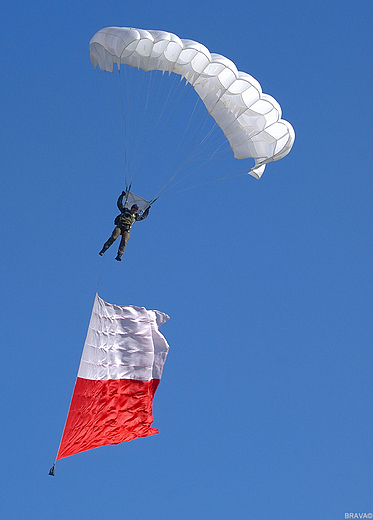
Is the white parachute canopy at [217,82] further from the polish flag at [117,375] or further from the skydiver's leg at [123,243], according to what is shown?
the polish flag at [117,375]

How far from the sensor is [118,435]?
15.8 m

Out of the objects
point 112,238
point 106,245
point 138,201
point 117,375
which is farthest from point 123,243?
point 117,375

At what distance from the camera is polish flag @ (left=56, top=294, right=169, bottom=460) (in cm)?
1524

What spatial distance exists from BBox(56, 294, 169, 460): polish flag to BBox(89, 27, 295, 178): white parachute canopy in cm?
440

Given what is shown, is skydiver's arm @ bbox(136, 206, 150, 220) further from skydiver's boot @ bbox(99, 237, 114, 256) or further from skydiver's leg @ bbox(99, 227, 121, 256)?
skydiver's boot @ bbox(99, 237, 114, 256)

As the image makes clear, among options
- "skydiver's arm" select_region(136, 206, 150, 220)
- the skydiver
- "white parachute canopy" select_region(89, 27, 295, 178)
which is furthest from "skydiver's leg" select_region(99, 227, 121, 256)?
"white parachute canopy" select_region(89, 27, 295, 178)

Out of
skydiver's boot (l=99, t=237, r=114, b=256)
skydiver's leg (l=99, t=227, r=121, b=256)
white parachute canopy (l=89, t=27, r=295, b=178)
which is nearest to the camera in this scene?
white parachute canopy (l=89, t=27, r=295, b=178)

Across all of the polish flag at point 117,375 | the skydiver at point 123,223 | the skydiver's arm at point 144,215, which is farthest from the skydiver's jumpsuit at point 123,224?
the polish flag at point 117,375

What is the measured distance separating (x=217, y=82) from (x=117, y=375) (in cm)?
652

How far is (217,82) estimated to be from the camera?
15305 mm

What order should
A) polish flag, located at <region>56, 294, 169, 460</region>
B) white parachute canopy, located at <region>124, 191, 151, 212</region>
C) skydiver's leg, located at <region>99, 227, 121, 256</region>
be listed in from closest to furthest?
1. skydiver's leg, located at <region>99, 227, 121, 256</region>
2. polish flag, located at <region>56, 294, 169, 460</region>
3. white parachute canopy, located at <region>124, 191, 151, 212</region>

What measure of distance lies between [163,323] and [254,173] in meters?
3.99

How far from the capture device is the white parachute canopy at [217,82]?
577 inches

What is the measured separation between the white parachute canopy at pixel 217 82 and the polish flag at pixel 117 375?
14.4ft
